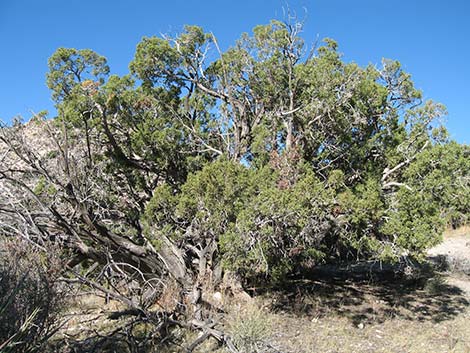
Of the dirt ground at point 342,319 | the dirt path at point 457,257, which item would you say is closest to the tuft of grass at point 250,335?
the dirt ground at point 342,319

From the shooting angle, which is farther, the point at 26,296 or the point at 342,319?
the point at 342,319

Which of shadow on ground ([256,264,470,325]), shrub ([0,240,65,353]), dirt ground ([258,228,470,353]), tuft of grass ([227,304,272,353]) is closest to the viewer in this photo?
shrub ([0,240,65,353])

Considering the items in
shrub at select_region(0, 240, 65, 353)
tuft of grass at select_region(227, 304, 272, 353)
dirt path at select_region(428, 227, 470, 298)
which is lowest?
tuft of grass at select_region(227, 304, 272, 353)

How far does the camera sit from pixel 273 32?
7.88 m

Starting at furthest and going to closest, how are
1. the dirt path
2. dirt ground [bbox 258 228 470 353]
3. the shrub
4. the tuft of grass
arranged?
the dirt path, dirt ground [bbox 258 228 470 353], the tuft of grass, the shrub

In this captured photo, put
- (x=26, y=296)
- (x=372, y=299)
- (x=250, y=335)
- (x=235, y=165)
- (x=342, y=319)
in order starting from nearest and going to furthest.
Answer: (x=26, y=296) → (x=250, y=335) → (x=235, y=165) → (x=342, y=319) → (x=372, y=299)

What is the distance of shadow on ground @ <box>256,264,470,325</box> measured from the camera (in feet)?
25.4

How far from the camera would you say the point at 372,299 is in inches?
344

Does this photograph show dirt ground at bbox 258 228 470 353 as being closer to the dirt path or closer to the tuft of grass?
the dirt path

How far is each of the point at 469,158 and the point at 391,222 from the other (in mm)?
2075

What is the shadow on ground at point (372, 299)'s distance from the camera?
25.4 ft

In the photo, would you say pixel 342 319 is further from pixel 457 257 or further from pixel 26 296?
pixel 457 257

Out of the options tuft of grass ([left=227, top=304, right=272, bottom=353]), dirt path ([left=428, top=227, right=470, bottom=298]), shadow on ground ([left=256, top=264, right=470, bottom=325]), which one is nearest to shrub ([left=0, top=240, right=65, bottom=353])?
tuft of grass ([left=227, top=304, right=272, bottom=353])

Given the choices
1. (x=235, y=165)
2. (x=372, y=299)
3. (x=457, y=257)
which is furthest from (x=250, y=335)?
(x=457, y=257)
